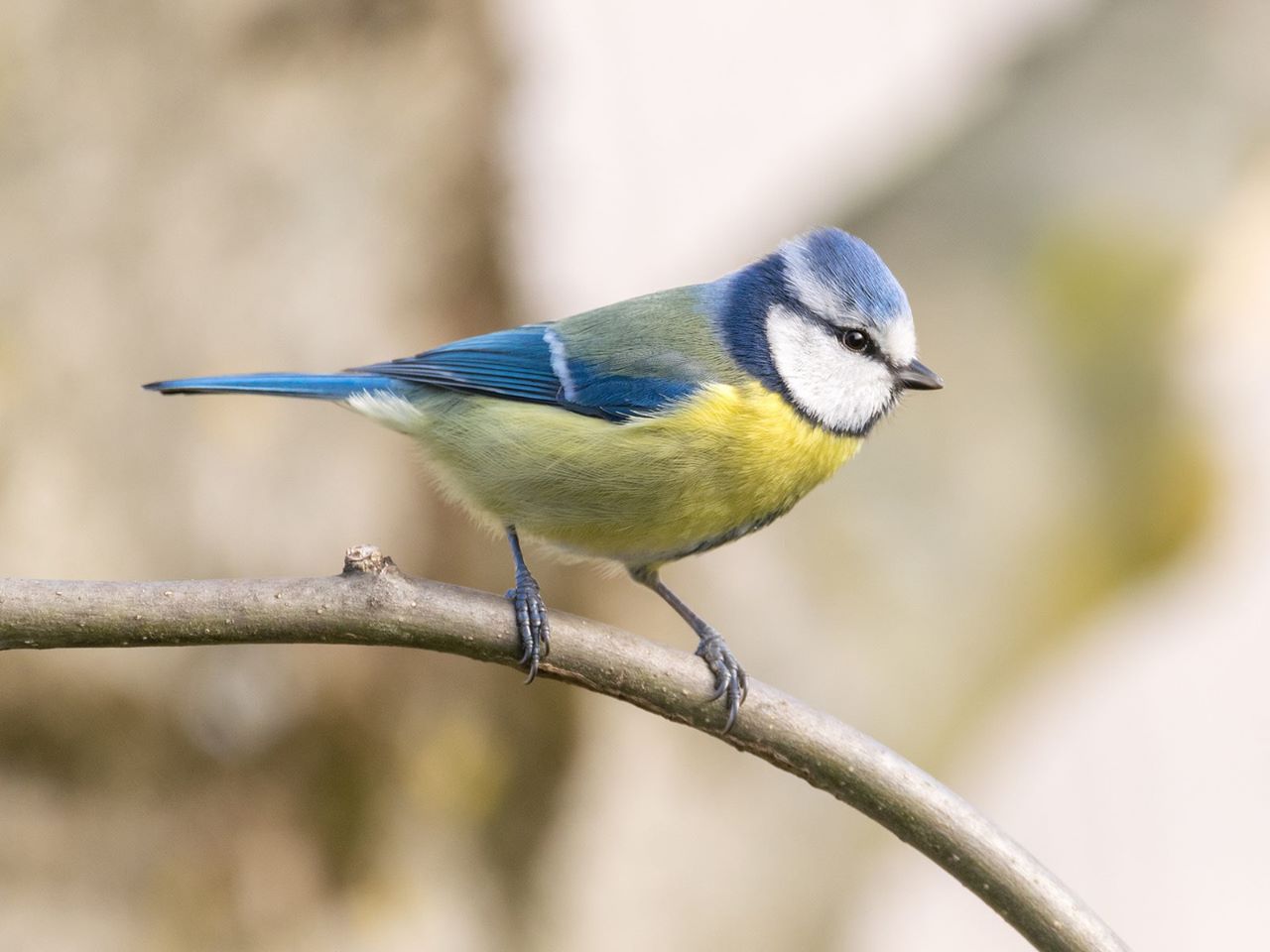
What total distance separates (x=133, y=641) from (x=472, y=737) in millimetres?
1429

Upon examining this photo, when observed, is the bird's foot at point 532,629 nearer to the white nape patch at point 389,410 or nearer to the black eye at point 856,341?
the white nape patch at point 389,410

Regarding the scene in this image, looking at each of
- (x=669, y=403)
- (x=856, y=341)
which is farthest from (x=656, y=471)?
(x=856, y=341)

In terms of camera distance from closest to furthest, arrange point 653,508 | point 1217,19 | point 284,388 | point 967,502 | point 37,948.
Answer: point 653,508
point 284,388
point 37,948
point 967,502
point 1217,19

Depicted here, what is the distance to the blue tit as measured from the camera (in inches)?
80.4

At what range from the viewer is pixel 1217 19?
12.8 feet

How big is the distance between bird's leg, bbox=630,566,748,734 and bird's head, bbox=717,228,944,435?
0.41 metres

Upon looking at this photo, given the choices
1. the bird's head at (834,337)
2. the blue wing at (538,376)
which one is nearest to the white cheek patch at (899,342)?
the bird's head at (834,337)

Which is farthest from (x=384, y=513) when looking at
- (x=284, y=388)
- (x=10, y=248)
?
(x=10, y=248)

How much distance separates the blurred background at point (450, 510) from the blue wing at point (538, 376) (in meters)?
0.70

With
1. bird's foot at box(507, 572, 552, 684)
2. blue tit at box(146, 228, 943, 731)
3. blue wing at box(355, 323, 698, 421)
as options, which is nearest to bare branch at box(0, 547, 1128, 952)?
bird's foot at box(507, 572, 552, 684)

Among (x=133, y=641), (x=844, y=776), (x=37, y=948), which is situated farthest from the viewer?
(x=37, y=948)

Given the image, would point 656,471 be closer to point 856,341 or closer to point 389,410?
point 856,341

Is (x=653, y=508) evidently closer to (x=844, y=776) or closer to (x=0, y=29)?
(x=844, y=776)

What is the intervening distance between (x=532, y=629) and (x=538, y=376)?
27.2 inches
